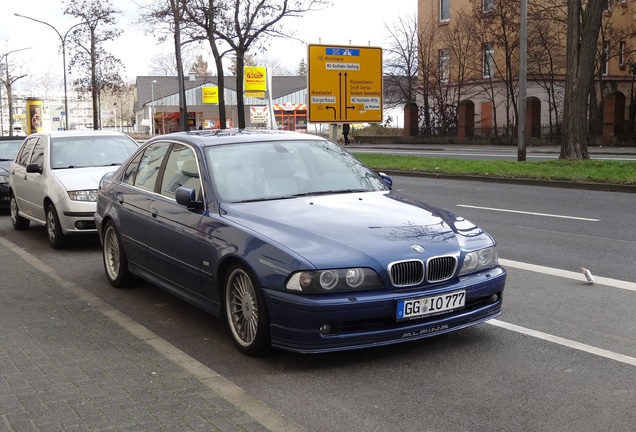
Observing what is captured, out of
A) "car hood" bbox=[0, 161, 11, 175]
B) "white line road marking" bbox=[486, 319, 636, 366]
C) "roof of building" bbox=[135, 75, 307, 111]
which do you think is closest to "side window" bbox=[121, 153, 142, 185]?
"white line road marking" bbox=[486, 319, 636, 366]

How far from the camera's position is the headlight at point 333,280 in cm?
475

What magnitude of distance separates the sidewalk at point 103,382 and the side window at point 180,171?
1.16 m

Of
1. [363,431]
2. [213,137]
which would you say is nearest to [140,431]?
[363,431]

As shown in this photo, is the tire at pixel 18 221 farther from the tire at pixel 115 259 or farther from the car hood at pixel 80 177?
the tire at pixel 115 259

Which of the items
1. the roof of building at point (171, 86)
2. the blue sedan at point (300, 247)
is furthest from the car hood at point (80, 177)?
the roof of building at point (171, 86)

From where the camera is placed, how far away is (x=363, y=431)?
3.94 m

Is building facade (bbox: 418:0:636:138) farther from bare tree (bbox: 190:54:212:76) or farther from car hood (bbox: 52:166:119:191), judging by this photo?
bare tree (bbox: 190:54:212:76)

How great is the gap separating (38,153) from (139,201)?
5.32 m

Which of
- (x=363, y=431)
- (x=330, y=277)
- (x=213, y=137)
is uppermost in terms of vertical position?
(x=213, y=137)

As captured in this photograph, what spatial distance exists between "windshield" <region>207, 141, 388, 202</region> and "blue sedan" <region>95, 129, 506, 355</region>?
0.01 m

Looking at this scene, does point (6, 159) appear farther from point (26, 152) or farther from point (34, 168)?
point (34, 168)

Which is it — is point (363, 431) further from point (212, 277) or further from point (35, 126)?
point (35, 126)

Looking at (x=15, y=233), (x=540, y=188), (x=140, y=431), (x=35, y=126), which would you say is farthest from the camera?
(x=35, y=126)

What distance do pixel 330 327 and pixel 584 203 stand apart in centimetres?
1068
